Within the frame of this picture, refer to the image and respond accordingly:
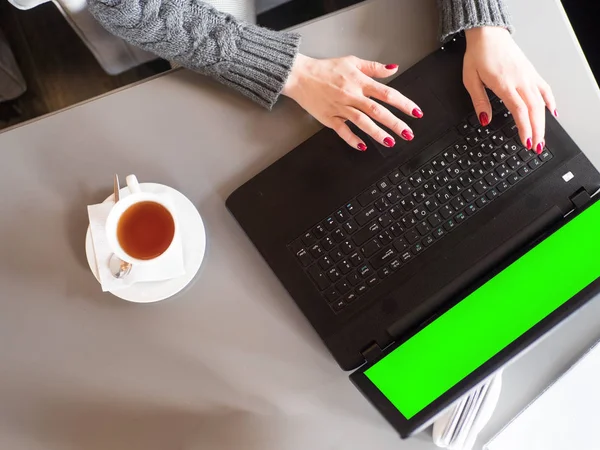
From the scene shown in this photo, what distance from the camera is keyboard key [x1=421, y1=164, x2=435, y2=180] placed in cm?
66

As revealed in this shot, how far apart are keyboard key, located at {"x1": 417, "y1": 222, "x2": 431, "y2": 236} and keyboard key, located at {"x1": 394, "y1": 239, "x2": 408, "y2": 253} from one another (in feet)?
0.08

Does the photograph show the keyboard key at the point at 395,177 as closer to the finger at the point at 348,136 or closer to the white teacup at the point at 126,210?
the finger at the point at 348,136

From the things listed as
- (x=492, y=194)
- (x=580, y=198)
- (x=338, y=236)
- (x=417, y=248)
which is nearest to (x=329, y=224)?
(x=338, y=236)

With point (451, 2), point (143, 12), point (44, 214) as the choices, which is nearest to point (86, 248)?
point (44, 214)

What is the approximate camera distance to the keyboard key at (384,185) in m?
0.66

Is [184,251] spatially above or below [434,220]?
above

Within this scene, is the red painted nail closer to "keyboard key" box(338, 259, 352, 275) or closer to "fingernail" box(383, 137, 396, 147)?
"fingernail" box(383, 137, 396, 147)

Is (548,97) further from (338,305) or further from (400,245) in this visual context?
(338,305)

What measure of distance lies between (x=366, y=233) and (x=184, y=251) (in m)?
0.24

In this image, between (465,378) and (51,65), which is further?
(51,65)

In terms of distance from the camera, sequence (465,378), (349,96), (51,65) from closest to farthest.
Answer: (465,378) < (349,96) < (51,65)

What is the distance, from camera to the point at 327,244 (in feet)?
2.14

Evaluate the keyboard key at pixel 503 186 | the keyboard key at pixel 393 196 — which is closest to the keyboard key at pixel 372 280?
the keyboard key at pixel 393 196

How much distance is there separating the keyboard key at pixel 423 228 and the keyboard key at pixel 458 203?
1.8 inches
